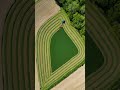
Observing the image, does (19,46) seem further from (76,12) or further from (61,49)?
(76,12)

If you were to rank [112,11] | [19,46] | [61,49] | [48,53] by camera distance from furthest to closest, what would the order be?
1. [112,11]
2. [61,49]
3. [48,53]
4. [19,46]

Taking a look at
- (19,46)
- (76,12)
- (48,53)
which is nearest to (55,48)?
(48,53)

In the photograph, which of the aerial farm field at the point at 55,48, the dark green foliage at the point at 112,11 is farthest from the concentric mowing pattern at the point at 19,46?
the dark green foliage at the point at 112,11

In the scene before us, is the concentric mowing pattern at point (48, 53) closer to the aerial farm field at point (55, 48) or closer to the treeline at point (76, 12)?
the aerial farm field at point (55, 48)

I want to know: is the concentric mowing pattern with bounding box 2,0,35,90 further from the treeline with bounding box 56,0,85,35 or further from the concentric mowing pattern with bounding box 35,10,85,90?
the treeline with bounding box 56,0,85,35

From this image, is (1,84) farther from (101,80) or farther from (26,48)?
(101,80)
